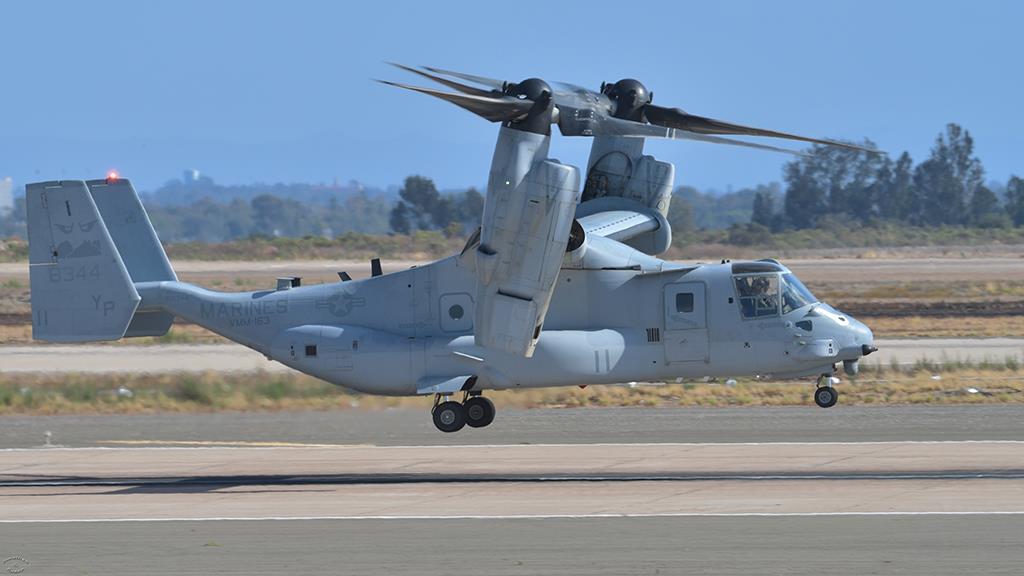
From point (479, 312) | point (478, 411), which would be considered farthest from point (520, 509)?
point (478, 411)

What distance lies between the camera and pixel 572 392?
35.0 metres

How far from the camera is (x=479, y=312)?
22609 mm

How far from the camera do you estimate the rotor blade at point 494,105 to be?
68.2ft

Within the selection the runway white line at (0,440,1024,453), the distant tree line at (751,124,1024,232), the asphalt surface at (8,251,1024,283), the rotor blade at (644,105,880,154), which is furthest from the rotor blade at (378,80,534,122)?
the distant tree line at (751,124,1024,232)

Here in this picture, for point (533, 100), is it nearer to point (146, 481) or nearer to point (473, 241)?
point (473, 241)

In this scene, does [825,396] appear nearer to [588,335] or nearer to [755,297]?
[755,297]

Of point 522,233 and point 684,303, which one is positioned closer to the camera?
point 522,233

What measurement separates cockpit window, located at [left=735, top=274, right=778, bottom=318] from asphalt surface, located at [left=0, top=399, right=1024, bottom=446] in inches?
168

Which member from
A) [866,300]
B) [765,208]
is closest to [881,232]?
[765,208]

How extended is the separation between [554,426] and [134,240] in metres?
9.86

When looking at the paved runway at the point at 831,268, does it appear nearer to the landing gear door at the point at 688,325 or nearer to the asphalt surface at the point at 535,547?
the landing gear door at the point at 688,325

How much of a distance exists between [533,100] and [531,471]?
7.12m

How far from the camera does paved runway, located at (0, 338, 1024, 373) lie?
1570 inches

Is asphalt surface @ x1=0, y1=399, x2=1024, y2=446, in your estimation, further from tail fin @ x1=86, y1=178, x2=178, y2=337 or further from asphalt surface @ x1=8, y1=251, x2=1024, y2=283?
asphalt surface @ x1=8, y1=251, x2=1024, y2=283
